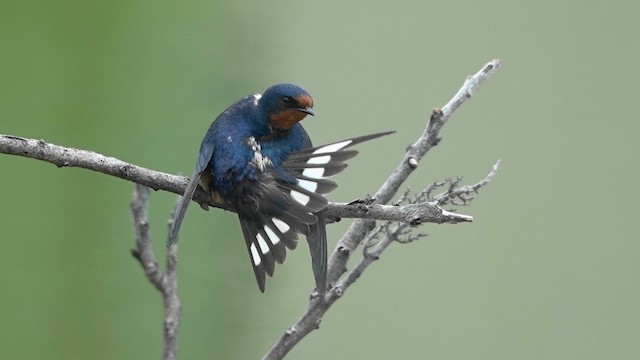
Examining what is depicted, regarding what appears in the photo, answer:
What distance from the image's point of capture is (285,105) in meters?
1.46

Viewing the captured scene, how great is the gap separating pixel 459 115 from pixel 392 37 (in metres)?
0.25

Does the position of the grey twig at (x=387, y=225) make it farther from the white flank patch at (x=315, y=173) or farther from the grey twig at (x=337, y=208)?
the white flank patch at (x=315, y=173)

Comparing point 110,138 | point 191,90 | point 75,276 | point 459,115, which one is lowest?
point 75,276

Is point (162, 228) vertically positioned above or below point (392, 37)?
below

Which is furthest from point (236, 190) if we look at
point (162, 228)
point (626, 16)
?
point (626, 16)

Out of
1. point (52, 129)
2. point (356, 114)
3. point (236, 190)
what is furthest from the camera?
point (356, 114)

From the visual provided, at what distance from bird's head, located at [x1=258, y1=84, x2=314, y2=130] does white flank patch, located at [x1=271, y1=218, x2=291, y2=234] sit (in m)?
0.18

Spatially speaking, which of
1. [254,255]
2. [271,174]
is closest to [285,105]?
[271,174]

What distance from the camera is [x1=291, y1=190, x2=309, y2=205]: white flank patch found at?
49.3 inches

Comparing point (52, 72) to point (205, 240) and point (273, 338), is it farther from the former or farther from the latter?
point (273, 338)

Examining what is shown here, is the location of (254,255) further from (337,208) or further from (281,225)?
(337,208)

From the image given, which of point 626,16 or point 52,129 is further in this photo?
point 626,16

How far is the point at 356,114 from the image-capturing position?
2.38 m

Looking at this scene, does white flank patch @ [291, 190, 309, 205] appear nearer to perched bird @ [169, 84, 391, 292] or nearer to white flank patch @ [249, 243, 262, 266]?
perched bird @ [169, 84, 391, 292]
